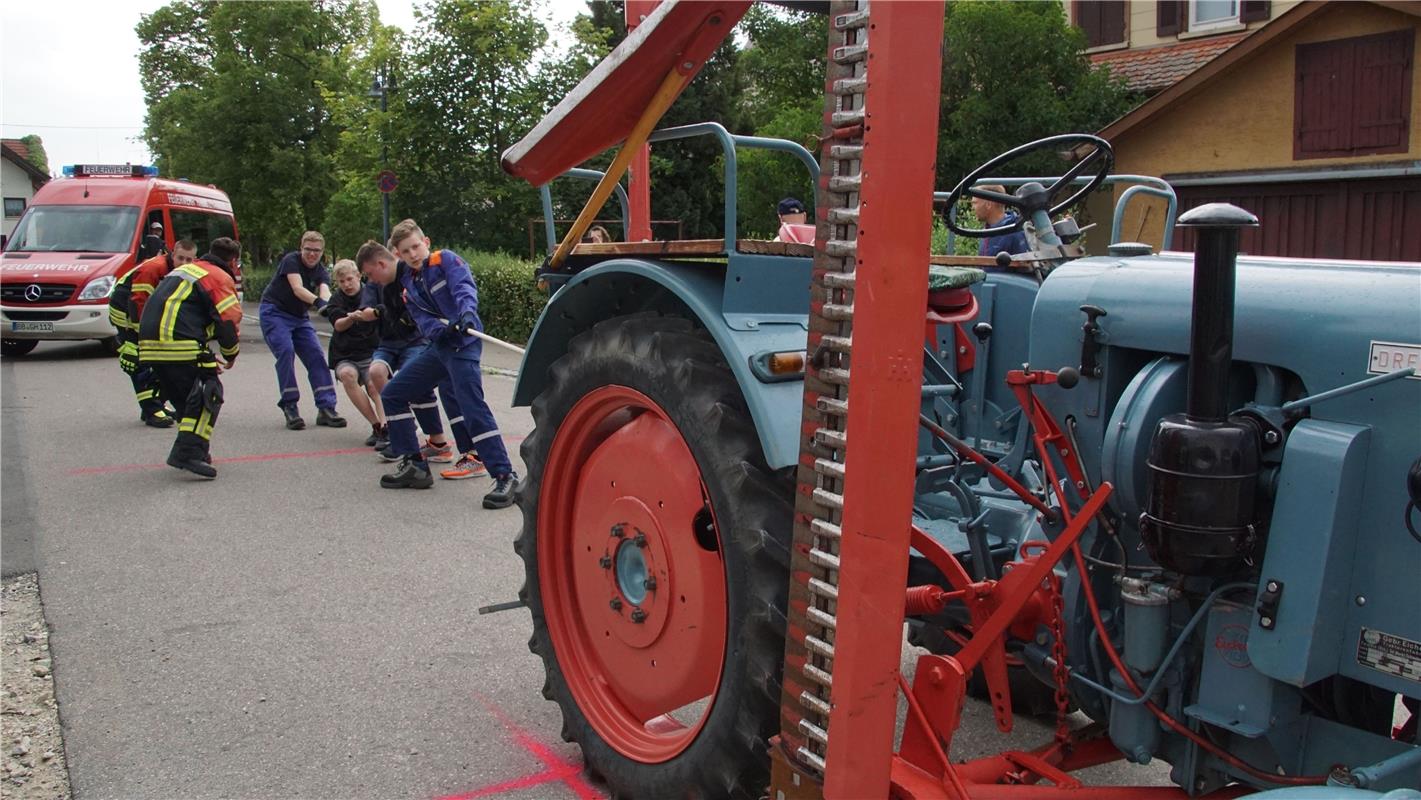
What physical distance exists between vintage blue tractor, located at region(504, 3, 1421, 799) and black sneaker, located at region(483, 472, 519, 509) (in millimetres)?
3511

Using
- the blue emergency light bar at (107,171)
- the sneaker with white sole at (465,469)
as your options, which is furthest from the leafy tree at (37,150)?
the sneaker with white sole at (465,469)

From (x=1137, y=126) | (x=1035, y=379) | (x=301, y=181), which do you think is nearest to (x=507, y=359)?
(x=1137, y=126)

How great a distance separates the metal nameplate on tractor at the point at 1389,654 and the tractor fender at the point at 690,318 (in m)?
1.14

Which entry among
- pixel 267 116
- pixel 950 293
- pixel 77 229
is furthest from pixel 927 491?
pixel 267 116

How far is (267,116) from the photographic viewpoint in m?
30.5

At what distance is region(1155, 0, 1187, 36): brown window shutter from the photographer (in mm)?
16094

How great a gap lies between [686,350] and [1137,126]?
1283 cm

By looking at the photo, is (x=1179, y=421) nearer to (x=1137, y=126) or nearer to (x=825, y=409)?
(x=825, y=409)

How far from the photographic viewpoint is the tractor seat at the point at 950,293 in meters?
2.71

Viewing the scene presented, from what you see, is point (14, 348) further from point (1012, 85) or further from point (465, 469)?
point (1012, 85)

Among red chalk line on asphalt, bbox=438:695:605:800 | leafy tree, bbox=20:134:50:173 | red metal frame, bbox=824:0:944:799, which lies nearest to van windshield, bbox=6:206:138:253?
red chalk line on asphalt, bbox=438:695:605:800

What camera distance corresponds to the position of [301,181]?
30.5m

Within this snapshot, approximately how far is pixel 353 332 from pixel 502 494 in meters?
2.99

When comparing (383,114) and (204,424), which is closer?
(204,424)
